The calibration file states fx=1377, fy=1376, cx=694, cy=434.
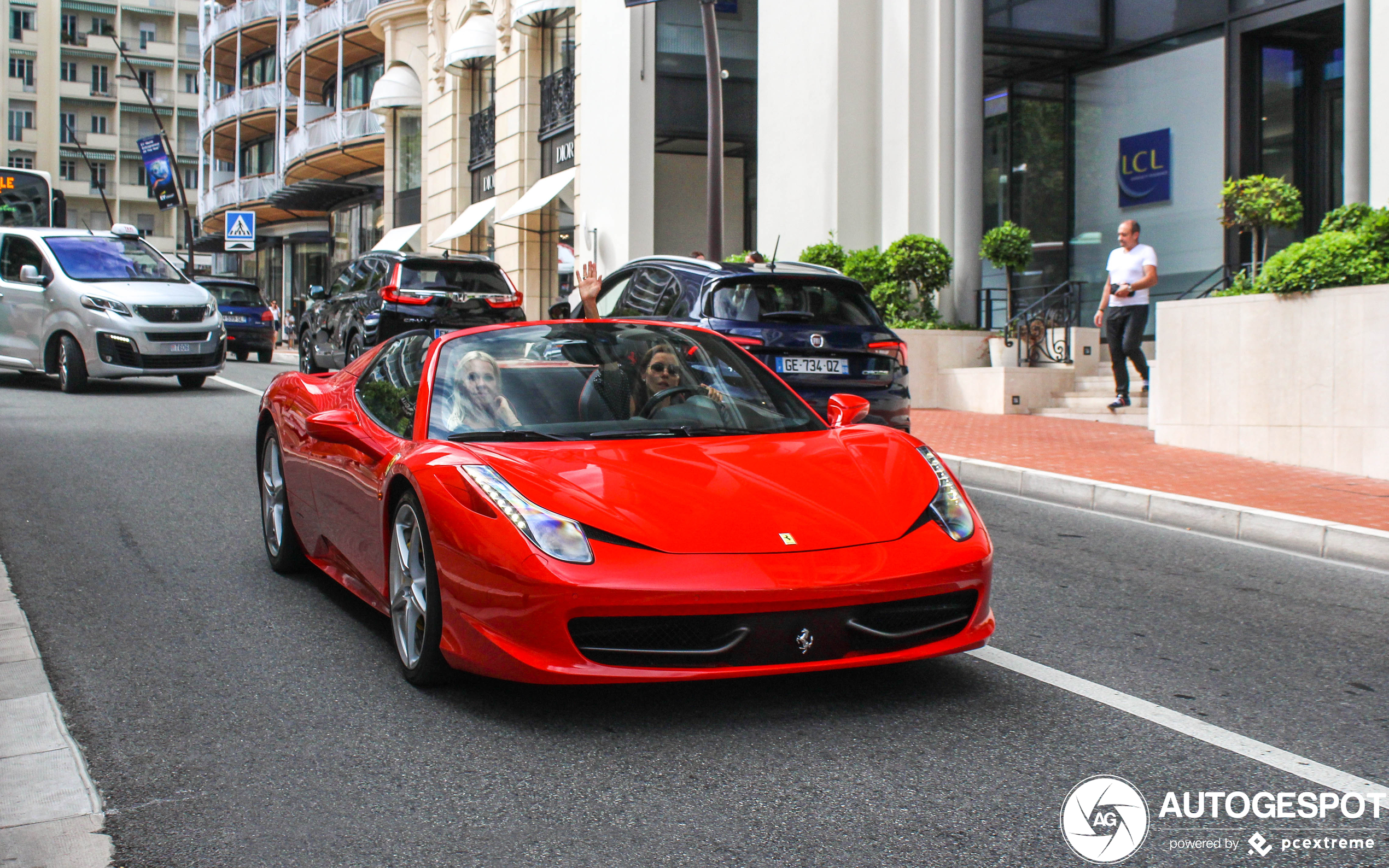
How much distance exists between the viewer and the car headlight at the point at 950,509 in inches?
173

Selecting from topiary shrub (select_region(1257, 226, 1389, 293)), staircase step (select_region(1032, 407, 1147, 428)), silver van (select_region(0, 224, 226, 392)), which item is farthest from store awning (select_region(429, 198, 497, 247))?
topiary shrub (select_region(1257, 226, 1389, 293))

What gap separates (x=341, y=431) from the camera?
17.7 ft

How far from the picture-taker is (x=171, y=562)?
21.7 feet

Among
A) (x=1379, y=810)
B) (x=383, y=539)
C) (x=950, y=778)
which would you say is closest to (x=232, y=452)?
(x=383, y=539)

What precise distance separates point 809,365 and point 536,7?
21.5m

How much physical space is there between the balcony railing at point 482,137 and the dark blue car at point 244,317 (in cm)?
803

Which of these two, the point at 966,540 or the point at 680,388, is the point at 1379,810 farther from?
the point at 680,388

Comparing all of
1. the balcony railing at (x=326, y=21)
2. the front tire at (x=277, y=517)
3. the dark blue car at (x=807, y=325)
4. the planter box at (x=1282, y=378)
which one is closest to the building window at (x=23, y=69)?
the balcony railing at (x=326, y=21)

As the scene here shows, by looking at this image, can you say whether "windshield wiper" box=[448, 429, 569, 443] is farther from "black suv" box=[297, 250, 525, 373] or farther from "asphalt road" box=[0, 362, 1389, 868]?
"black suv" box=[297, 250, 525, 373]

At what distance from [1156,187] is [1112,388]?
498 cm

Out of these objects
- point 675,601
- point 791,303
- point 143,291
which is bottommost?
point 675,601

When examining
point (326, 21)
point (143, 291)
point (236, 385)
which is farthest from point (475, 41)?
point (143, 291)

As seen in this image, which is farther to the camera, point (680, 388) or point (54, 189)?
point (54, 189)

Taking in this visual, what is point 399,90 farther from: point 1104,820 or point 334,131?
point 1104,820
